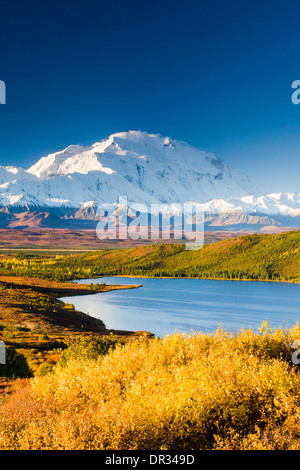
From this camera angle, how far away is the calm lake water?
114 metres

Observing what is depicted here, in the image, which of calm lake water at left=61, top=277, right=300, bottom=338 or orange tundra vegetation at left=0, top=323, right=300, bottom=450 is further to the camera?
calm lake water at left=61, top=277, right=300, bottom=338

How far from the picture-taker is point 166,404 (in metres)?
21.1

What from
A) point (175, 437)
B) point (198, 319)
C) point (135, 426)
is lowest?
point (198, 319)

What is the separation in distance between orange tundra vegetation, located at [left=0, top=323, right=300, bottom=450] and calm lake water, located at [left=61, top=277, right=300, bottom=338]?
65.5 m

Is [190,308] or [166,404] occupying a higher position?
[166,404]

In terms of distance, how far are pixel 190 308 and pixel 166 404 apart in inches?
4950

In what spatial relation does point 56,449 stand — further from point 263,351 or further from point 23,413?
point 263,351

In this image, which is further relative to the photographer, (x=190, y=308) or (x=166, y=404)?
(x=190, y=308)

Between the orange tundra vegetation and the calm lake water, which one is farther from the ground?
the orange tundra vegetation

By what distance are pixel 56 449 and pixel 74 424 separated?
134 centimetres

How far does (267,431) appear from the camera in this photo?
20.4 meters

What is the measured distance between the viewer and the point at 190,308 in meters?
145

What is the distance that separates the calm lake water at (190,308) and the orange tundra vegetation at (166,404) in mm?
65507
